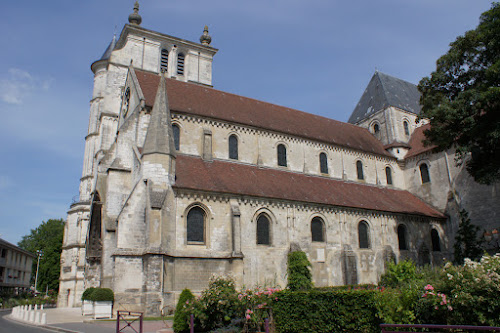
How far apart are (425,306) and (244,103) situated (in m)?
22.0

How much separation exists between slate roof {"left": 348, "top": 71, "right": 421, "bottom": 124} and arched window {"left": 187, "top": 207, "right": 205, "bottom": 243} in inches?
894

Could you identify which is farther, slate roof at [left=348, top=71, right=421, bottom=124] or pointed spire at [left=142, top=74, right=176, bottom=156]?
slate roof at [left=348, top=71, right=421, bottom=124]

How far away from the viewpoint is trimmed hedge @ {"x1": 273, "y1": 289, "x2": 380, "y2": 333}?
1084 cm

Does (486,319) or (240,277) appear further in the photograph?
(240,277)

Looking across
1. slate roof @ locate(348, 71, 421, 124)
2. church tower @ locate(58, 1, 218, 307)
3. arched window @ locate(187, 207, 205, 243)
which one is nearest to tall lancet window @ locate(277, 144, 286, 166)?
arched window @ locate(187, 207, 205, 243)

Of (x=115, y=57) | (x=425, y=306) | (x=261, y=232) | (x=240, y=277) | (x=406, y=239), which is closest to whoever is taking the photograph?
(x=425, y=306)

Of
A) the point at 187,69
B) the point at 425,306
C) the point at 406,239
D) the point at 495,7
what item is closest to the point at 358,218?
the point at 406,239

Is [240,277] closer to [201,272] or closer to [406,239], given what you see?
[201,272]

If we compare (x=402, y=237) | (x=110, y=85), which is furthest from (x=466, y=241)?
(x=110, y=85)

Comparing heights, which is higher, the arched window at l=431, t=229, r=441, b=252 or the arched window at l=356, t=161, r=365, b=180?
the arched window at l=356, t=161, r=365, b=180

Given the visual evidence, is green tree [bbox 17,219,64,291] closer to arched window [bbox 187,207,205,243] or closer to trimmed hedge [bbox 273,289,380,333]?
arched window [bbox 187,207,205,243]

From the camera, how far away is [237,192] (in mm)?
21672

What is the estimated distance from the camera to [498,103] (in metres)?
18.8

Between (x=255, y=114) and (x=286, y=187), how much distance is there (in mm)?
6818
